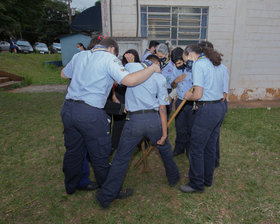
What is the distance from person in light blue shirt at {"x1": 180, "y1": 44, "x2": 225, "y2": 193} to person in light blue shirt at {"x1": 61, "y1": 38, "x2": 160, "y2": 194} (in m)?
0.62

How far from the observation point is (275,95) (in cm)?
909

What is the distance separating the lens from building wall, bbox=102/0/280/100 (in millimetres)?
7656

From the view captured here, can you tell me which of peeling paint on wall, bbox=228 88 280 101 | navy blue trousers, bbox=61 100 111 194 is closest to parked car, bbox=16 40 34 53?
peeling paint on wall, bbox=228 88 280 101

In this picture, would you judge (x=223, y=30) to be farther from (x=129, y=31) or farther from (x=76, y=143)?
(x=76, y=143)

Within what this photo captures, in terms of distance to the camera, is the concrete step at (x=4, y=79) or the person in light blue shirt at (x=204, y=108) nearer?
the person in light blue shirt at (x=204, y=108)

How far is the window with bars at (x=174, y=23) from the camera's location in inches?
311

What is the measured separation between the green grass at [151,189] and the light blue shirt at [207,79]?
1413 mm

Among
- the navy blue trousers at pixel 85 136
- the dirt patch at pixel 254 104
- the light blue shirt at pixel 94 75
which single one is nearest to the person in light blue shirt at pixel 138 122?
the navy blue trousers at pixel 85 136

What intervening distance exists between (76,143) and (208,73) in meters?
1.81

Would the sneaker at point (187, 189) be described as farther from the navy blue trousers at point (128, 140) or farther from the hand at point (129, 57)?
the hand at point (129, 57)

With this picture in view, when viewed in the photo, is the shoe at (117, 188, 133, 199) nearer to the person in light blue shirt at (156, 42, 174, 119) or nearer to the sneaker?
the sneaker

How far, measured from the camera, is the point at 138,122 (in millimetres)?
Answer: 2686

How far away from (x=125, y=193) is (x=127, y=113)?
44.6 inches

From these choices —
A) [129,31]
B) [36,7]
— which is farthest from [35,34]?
[129,31]
